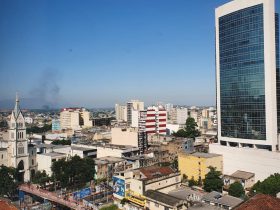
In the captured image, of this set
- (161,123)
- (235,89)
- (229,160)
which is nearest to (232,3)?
(235,89)

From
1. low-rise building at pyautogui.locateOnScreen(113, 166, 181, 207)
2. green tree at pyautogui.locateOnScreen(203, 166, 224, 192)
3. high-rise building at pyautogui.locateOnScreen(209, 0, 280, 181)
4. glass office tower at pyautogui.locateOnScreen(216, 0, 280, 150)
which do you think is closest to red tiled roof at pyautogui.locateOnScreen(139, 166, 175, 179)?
low-rise building at pyautogui.locateOnScreen(113, 166, 181, 207)

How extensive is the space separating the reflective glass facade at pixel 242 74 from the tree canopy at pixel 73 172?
49.2 feet

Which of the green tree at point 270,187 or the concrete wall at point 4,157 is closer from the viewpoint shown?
the green tree at point 270,187

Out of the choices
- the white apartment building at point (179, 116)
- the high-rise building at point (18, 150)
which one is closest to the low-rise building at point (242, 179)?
the high-rise building at point (18, 150)

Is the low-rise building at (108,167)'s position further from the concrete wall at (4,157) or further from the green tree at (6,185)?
the concrete wall at (4,157)

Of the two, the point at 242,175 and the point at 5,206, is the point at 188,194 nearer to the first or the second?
the point at 242,175

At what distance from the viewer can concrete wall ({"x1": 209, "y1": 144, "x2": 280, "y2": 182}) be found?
28.8 m

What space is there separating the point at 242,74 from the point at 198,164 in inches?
390

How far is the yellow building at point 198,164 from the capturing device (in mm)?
30881

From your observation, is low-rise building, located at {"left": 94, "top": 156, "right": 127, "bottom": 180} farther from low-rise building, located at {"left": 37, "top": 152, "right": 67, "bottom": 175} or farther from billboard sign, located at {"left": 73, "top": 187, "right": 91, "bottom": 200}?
billboard sign, located at {"left": 73, "top": 187, "right": 91, "bottom": 200}

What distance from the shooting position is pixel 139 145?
154 ft

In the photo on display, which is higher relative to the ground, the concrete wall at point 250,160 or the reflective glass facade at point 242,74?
the reflective glass facade at point 242,74

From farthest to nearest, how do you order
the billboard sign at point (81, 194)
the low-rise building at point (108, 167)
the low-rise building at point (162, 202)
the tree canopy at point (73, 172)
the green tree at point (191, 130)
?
1. the green tree at point (191, 130)
2. the low-rise building at point (108, 167)
3. the tree canopy at point (73, 172)
4. the billboard sign at point (81, 194)
5. the low-rise building at point (162, 202)

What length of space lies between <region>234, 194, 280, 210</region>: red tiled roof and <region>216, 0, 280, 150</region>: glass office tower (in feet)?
61.7
